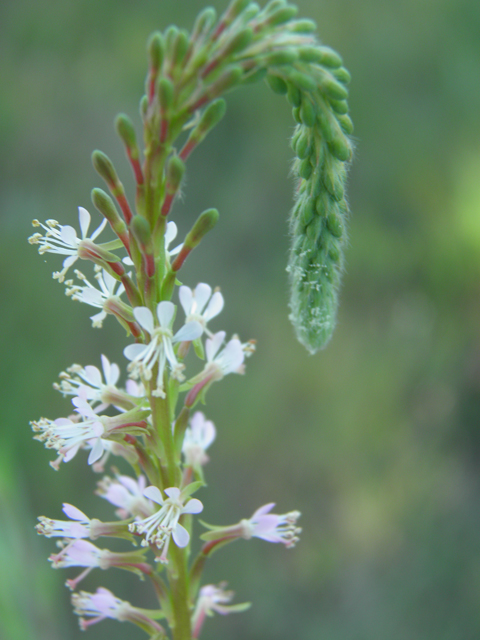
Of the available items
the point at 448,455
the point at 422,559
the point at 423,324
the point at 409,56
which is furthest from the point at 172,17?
the point at 422,559

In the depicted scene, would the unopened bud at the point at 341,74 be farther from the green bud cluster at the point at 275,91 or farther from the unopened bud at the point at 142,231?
the unopened bud at the point at 142,231

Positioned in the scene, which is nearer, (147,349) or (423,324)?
(147,349)

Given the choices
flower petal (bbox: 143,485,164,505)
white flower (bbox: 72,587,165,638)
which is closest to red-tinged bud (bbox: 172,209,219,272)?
flower petal (bbox: 143,485,164,505)

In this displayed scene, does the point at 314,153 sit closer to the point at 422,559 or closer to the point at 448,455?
the point at 422,559

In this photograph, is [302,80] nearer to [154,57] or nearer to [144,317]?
[154,57]

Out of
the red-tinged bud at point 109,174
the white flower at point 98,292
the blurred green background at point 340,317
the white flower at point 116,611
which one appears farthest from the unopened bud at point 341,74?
the blurred green background at point 340,317

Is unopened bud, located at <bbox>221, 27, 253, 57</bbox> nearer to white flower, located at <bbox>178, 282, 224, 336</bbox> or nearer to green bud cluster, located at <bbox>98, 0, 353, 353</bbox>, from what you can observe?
green bud cluster, located at <bbox>98, 0, 353, 353</bbox>

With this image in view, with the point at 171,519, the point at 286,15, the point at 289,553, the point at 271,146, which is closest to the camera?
the point at 286,15
